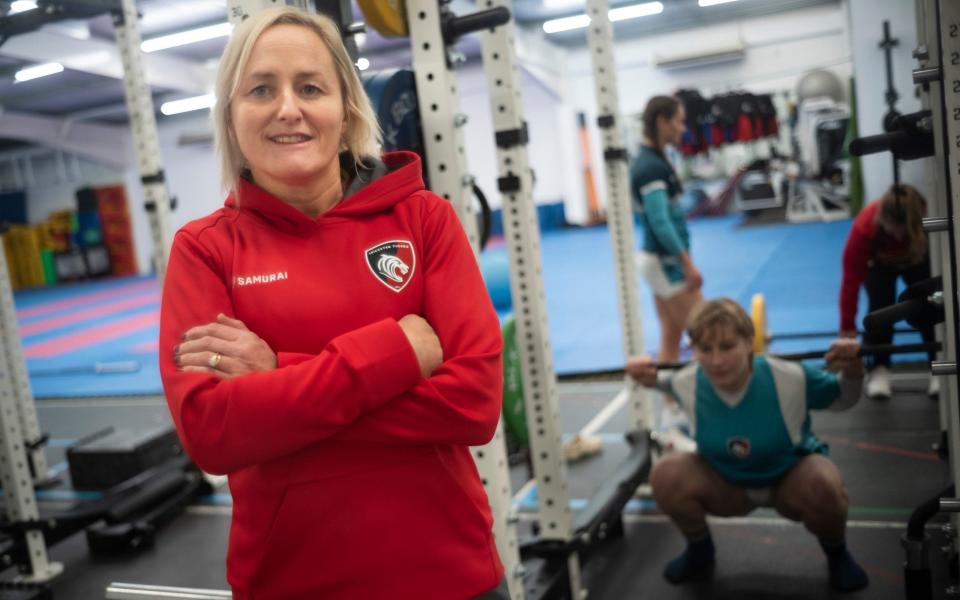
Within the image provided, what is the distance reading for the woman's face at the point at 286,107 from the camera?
4.32ft

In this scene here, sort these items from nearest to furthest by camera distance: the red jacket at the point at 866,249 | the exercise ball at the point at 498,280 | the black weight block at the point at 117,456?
the red jacket at the point at 866,249 < the black weight block at the point at 117,456 < the exercise ball at the point at 498,280

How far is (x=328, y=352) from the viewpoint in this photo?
120cm

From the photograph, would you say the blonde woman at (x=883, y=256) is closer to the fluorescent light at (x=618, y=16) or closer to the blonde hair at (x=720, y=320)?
the blonde hair at (x=720, y=320)

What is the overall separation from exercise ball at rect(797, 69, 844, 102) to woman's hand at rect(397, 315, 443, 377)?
1405 centimetres

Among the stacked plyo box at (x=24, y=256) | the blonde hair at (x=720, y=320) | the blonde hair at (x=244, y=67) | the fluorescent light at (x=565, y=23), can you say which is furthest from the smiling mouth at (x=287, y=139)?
the stacked plyo box at (x=24, y=256)

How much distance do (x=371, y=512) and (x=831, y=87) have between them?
47.4 ft

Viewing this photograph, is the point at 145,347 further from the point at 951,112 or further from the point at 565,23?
the point at 951,112

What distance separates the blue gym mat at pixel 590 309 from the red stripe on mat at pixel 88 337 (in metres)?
0.02

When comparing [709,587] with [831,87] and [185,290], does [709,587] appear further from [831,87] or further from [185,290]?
[831,87]

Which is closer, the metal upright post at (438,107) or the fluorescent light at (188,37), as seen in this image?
the metal upright post at (438,107)

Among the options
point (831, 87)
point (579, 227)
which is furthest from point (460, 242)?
point (579, 227)

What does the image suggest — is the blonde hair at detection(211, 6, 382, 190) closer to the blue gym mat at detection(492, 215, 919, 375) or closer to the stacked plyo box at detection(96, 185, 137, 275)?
the blue gym mat at detection(492, 215, 919, 375)

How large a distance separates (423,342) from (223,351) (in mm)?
294

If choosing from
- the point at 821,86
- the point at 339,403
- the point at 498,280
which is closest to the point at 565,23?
the point at 821,86
